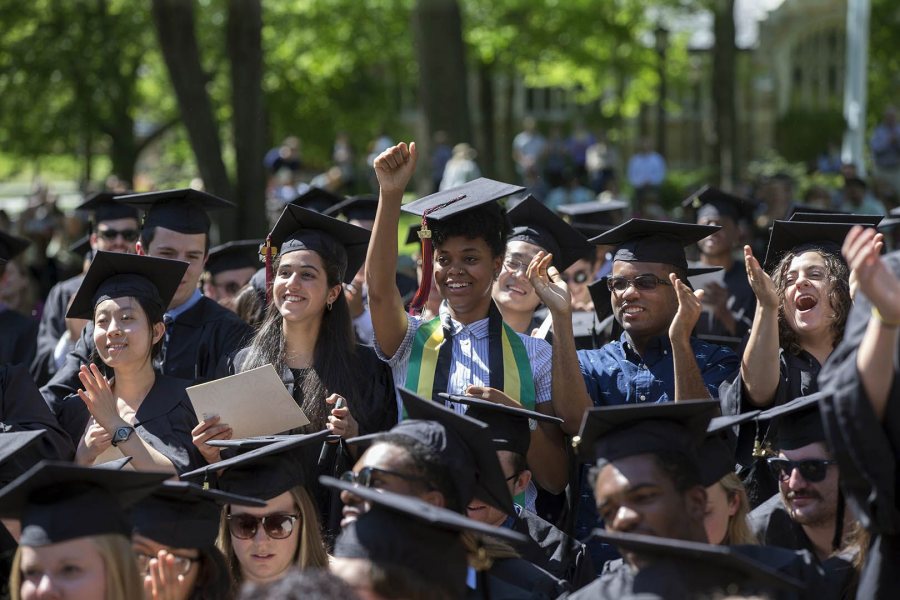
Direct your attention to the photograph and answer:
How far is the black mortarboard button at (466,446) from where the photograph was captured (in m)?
4.00

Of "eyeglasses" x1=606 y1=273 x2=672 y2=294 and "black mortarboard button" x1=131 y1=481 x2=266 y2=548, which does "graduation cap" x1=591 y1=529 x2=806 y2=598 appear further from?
"eyeglasses" x1=606 y1=273 x2=672 y2=294

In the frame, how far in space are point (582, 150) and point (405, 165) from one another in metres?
23.8

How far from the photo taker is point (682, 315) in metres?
5.07

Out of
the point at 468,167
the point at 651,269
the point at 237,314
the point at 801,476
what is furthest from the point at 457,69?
the point at 801,476

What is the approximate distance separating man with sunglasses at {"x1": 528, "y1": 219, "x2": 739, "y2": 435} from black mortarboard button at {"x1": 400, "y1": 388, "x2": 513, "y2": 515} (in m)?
1.06

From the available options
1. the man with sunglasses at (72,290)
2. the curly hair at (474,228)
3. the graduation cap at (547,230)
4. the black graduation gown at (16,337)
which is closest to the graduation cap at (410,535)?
the curly hair at (474,228)

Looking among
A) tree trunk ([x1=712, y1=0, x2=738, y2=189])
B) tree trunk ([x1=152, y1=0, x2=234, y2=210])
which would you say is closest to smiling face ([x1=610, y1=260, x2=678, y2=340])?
tree trunk ([x1=152, y1=0, x2=234, y2=210])

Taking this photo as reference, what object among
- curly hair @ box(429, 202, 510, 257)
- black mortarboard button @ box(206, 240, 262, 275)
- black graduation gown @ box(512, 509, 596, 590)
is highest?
curly hair @ box(429, 202, 510, 257)

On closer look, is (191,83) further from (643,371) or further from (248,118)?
(643,371)

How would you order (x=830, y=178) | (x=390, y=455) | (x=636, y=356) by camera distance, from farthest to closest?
(x=830, y=178)
(x=636, y=356)
(x=390, y=455)

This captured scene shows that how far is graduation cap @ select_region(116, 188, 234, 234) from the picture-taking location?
6.99 metres

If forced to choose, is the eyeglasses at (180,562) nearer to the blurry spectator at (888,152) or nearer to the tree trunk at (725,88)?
the tree trunk at (725,88)

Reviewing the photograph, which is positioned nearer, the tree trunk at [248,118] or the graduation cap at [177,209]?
the graduation cap at [177,209]

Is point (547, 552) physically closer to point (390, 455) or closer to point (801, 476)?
point (801, 476)
